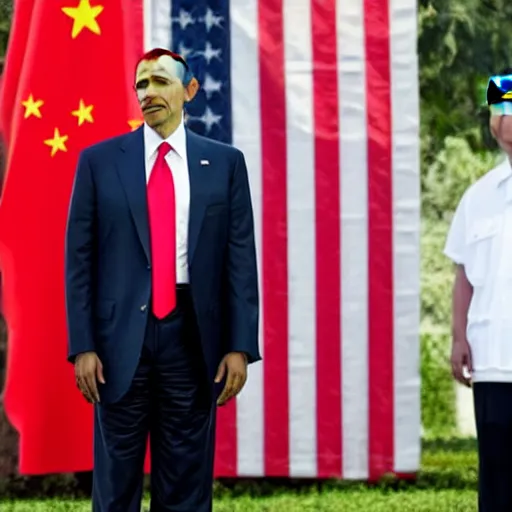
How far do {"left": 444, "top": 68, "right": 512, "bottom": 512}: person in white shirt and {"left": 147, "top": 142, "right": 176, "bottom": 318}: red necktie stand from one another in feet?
2.84

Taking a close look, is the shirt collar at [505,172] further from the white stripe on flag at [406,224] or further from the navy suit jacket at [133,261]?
the white stripe on flag at [406,224]

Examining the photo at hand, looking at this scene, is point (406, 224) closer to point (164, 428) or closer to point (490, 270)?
point (490, 270)

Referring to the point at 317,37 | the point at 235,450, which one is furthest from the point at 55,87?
the point at 235,450

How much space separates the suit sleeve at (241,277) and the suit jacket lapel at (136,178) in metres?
0.26

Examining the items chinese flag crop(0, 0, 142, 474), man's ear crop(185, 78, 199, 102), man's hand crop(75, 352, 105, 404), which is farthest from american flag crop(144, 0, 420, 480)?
man's hand crop(75, 352, 105, 404)

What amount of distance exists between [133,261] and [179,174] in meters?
0.29

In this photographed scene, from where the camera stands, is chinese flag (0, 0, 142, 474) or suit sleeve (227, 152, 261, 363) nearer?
suit sleeve (227, 152, 261, 363)

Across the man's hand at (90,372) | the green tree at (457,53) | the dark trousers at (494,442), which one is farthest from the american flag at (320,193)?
the green tree at (457,53)

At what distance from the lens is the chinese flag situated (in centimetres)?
716

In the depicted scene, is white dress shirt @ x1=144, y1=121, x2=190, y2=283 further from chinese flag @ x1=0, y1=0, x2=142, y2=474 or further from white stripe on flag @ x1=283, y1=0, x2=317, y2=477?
white stripe on flag @ x1=283, y1=0, x2=317, y2=477

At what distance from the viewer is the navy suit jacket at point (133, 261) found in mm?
4500

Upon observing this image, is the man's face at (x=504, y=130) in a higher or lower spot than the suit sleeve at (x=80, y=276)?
higher

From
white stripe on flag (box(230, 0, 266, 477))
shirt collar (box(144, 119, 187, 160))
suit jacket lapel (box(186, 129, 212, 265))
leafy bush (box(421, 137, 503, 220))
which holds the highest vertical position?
leafy bush (box(421, 137, 503, 220))

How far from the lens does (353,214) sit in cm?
732
